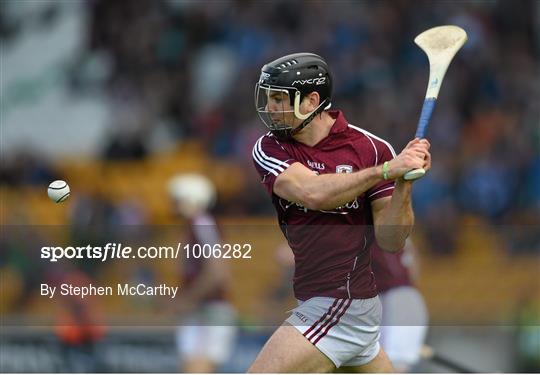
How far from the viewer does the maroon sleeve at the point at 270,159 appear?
4.55 m

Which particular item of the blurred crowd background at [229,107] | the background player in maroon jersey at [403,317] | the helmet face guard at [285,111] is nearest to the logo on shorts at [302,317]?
the helmet face guard at [285,111]

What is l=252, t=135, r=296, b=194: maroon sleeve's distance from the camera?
455 cm

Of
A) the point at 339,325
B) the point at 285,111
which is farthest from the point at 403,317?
the point at 285,111

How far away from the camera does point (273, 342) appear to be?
14.4ft

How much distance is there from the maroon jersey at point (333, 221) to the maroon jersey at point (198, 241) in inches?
127

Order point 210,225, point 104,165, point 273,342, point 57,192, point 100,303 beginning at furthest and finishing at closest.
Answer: point 104,165, point 100,303, point 210,225, point 57,192, point 273,342

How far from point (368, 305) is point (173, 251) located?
186 inches

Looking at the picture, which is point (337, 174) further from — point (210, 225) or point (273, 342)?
point (210, 225)

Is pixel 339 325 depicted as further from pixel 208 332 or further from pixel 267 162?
pixel 208 332

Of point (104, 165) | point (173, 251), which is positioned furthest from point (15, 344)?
point (104, 165)

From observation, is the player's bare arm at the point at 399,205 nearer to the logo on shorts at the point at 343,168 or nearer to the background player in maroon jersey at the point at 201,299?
the logo on shorts at the point at 343,168

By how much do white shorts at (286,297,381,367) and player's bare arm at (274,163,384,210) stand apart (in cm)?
42

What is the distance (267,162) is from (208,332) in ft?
13.2

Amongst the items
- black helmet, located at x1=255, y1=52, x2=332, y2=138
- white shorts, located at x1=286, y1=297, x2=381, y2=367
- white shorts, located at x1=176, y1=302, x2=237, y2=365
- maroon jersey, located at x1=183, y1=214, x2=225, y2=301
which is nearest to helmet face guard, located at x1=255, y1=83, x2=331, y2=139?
black helmet, located at x1=255, y1=52, x2=332, y2=138
